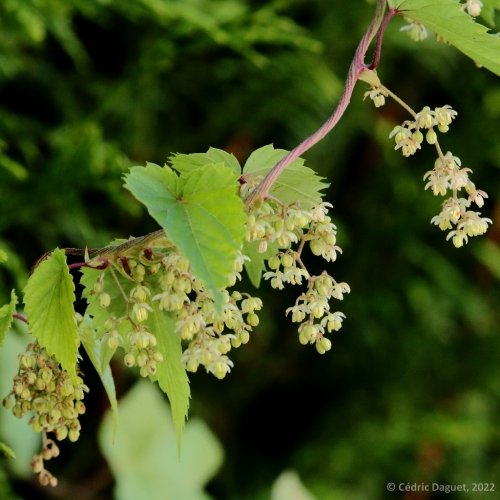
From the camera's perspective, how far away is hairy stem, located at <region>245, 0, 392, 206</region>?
55 cm

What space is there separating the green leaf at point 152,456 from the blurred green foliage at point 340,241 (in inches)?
28.9

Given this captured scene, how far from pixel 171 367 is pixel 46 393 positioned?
0.39ft

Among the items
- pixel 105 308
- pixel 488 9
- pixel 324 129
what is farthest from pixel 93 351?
pixel 488 9

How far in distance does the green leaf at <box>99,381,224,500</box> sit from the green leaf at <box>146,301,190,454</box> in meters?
0.31

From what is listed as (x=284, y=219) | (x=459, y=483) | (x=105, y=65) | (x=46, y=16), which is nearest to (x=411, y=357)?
(x=459, y=483)

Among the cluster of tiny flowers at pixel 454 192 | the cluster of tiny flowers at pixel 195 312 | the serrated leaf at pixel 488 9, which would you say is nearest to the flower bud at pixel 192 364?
the cluster of tiny flowers at pixel 195 312

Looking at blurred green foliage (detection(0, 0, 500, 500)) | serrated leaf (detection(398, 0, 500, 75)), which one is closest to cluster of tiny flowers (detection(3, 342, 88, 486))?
serrated leaf (detection(398, 0, 500, 75))

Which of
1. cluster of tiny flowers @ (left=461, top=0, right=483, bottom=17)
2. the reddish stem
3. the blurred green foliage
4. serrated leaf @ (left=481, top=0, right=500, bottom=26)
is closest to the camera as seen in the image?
the reddish stem

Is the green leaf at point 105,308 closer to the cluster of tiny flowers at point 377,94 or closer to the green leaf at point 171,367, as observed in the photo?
the green leaf at point 171,367

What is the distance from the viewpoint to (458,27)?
2.06 feet

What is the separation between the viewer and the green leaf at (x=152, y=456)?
939 millimetres

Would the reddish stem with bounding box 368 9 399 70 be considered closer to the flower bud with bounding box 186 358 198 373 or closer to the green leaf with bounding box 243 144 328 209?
the green leaf with bounding box 243 144 328 209

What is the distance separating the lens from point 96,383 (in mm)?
1830

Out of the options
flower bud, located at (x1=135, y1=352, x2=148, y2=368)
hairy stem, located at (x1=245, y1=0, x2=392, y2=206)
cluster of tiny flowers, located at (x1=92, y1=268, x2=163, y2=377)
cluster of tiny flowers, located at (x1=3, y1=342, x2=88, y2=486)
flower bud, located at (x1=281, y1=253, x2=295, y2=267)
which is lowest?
cluster of tiny flowers, located at (x1=3, y1=342, x2=88, y2=486)
